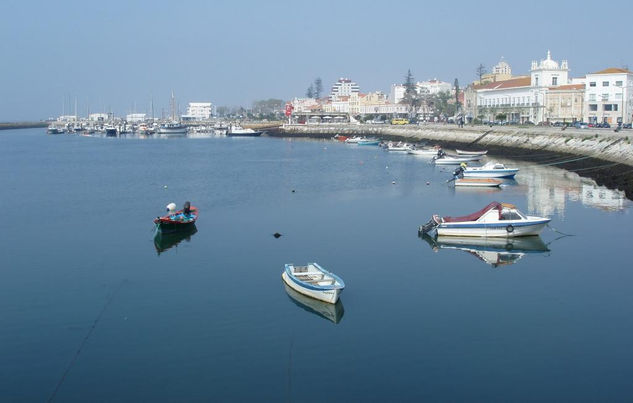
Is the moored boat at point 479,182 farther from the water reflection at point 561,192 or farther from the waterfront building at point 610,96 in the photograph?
the waterfront building at point 610,96

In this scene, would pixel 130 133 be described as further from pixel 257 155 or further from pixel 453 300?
pixel 453 300

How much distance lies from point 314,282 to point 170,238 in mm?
10812

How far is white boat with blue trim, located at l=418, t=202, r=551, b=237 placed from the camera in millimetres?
28625

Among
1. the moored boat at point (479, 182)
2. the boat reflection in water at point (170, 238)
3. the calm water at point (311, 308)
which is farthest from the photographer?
the moored boat at point (479, 182)

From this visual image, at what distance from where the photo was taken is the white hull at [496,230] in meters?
28.6

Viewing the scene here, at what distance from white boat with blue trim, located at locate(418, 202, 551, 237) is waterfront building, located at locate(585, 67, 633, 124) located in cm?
5488

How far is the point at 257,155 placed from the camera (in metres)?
83.8

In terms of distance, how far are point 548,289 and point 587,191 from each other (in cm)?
2231

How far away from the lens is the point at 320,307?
19.8 metres

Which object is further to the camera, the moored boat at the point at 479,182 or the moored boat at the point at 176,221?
the moored boat at the point at 479,182

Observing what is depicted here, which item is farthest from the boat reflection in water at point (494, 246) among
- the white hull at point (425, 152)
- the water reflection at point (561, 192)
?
the white hull at point (425, 152)

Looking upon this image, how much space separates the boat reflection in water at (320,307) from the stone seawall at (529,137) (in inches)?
1368

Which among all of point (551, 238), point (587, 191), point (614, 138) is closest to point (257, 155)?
point (614, 138)

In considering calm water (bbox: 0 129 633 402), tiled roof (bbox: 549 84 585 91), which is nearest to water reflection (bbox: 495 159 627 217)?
calm water (bbox: 0 129 633 402)
